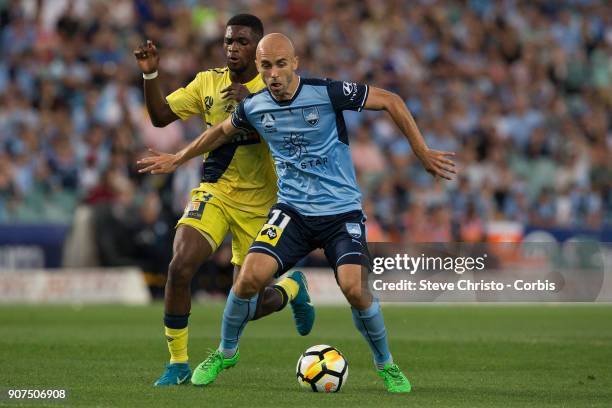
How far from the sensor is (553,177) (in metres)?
25.5

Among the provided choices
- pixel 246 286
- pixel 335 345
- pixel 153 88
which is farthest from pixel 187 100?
pixel 335 345

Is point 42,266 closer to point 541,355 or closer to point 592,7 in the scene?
point 541,355

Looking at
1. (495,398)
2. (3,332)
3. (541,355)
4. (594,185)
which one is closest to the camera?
(495,398)

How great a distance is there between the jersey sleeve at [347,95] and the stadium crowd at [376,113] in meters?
12.7

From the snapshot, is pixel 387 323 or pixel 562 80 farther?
pixel 562 80

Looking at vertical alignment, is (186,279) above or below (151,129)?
above

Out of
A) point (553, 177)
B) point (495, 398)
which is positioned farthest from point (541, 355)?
point (553, 177)

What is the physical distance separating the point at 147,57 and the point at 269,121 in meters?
1.25

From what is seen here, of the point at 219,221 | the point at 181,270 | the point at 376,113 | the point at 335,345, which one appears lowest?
the point at 376,113

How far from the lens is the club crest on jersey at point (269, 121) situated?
942 centimetres

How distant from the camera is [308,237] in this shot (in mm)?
9383

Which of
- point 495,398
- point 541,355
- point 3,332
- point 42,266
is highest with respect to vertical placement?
point 495,398

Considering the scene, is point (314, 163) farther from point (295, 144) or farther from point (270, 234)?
point (270, 234)

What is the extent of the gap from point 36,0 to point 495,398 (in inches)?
730
